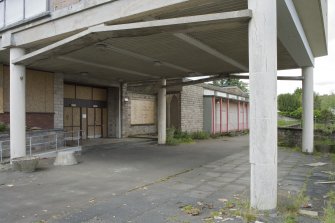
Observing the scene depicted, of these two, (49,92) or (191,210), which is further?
(49,92)

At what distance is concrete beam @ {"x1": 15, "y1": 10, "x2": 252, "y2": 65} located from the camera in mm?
5504

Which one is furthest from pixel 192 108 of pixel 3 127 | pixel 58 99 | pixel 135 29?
pixel 135 29

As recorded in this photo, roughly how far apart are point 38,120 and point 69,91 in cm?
335

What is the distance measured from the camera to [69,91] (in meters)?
16.2

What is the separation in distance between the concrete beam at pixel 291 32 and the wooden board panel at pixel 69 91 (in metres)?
10.6

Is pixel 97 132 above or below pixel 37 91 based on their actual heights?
below

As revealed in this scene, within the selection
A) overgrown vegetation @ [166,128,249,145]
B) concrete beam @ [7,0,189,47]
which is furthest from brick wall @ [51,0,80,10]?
overgrown vegetation @ [166,128,249,145]

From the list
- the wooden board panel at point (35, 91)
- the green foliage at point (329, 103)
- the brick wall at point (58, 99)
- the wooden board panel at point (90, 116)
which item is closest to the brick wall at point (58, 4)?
the wooden board panel at point (35, 91)

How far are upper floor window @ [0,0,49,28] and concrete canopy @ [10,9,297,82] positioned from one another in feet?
4.80

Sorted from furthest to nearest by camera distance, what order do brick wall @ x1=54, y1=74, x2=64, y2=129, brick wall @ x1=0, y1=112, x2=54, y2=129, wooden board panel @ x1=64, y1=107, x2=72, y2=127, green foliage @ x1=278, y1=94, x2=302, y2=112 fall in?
green foliage @ x1=278, y1=94, x2=302, y2=112 → wooden board panel @ x1=64, y1=107, x2=72, y2=127 → brick wall @ x1=54, y1=74, x2=64, y2=129 → brick wall @ x1=0, y1=112, x2=54, y2=129

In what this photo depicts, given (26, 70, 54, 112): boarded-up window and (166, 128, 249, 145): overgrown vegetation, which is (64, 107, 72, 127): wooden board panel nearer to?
(26, 70, 54, 112): boarded-up window

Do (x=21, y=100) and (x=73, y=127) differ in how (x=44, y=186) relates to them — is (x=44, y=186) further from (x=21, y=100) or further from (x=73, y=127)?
(x=73, y=127)

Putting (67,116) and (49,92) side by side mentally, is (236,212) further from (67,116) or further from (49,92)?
(67,116)

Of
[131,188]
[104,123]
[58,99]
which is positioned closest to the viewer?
[131,188]
